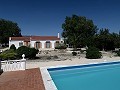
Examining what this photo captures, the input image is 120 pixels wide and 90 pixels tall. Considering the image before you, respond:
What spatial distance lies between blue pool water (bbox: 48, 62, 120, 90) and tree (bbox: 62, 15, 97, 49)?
80.6ft

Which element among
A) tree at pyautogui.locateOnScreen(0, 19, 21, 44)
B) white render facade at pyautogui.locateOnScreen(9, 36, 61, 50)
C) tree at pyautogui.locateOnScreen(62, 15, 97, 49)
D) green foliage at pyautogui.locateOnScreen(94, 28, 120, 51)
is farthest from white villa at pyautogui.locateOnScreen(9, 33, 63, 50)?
tree at pyautogui.locateOnScreen(0, 19, 21, 44)

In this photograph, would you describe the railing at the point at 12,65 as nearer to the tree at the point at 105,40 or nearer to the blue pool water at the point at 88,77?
the blue pool water at the point at 88,77

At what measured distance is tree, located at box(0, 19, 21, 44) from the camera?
7300cm

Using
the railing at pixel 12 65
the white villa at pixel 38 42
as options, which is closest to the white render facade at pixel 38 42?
the white villa at pixel 38 42

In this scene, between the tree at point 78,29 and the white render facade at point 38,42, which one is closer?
the tree at point 78,29

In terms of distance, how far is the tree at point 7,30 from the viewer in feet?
240

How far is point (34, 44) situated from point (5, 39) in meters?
23.1

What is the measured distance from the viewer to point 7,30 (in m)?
77.4

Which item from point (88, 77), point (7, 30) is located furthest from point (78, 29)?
point (7, 30)

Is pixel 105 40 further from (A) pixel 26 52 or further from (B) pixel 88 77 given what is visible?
(B) pixel 88 77

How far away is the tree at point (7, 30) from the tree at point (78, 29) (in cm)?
3302

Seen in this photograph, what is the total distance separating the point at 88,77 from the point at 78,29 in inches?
1199

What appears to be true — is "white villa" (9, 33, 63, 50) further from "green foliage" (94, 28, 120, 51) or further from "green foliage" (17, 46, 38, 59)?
"green foliage" (17, 46, 38, 59)

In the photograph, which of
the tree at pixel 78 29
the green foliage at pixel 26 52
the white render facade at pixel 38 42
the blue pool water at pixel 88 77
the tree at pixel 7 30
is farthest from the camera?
the tree at pixel 7 30
